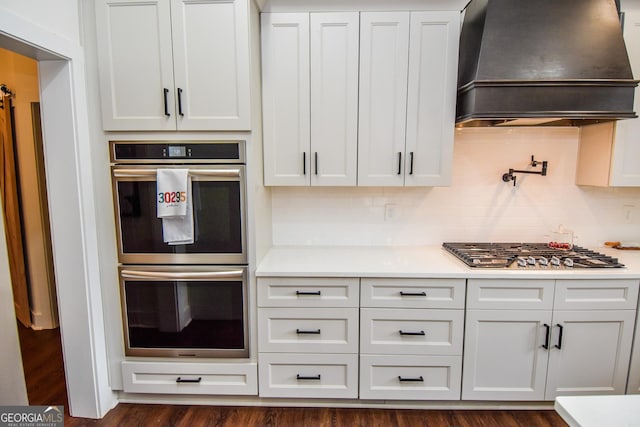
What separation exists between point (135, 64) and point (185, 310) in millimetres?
1422

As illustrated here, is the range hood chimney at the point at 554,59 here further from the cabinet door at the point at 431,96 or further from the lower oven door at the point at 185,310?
the lower oven door at the point at 185,310

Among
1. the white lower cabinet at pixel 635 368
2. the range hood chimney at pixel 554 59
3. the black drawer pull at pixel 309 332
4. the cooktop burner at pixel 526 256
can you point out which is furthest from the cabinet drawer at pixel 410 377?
the range hood chimney at pixel 554 59

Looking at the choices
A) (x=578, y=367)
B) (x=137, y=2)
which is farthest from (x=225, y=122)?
(x=578, y=367)

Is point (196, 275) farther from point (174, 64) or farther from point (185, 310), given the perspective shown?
point (174, 64)

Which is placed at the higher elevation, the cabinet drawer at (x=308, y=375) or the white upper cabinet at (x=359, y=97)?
the white upper cabinet at (x=359, y=97)

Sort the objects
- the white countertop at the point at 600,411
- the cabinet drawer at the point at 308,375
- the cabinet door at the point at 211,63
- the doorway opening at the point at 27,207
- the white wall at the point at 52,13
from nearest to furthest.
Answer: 1. the white countertop at the point at 600,411
2. the white wall at the point at 52,13
3. the cabinet door at the point at 211,63
4. the cabinet drawer at the point at 308,375
5. the doorway opening at the point at 27,207

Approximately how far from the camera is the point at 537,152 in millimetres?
2373

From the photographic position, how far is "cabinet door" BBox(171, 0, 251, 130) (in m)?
1.75

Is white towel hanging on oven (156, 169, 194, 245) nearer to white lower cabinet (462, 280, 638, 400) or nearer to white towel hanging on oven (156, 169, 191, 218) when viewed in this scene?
white towel hanging on oven (156, 169, 191, 218)

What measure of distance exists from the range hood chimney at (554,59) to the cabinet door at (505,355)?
117 cm

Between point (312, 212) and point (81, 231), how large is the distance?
1.43 m

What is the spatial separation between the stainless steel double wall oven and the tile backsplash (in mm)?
639

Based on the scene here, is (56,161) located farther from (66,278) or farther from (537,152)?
(537,152)

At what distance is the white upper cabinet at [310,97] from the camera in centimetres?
200
